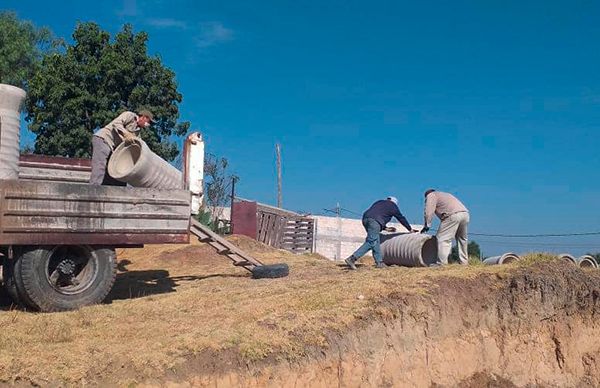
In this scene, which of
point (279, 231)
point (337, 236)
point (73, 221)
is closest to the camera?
point (73, 221)

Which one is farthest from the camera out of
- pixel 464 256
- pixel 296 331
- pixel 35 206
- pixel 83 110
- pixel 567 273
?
pixel 83 110

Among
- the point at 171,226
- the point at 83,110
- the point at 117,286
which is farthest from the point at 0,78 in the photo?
the point at 171,226

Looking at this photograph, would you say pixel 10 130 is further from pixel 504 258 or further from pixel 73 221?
pixel 504 258

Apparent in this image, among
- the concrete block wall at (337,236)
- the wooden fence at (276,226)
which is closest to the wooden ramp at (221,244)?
the wooden fence at (276,226)

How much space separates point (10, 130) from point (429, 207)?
22.9ft

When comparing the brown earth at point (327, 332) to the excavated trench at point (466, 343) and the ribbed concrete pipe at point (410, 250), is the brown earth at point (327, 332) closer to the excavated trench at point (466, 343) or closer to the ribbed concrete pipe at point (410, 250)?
the excavated trench at point (466, 343)

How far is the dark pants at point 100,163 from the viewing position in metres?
9.10

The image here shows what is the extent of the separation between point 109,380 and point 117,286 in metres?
4.98

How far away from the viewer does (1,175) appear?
792 cm

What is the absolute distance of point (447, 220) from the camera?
11672 millimetres

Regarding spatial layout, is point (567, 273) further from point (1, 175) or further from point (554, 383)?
point (1, 175)

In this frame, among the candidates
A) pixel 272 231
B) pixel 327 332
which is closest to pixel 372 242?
pixel 327 332

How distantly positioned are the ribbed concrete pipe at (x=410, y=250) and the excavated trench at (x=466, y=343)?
2505mm

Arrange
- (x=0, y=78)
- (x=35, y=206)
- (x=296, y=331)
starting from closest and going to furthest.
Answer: (x=296, y=331), (x=35, y=206), (x=0, y=78)
